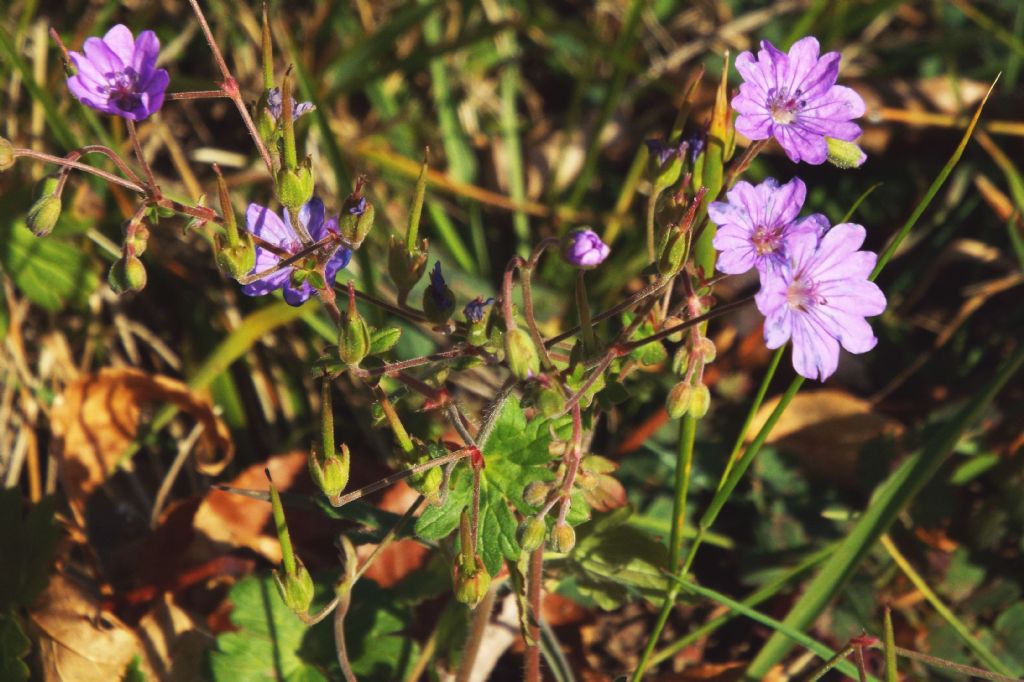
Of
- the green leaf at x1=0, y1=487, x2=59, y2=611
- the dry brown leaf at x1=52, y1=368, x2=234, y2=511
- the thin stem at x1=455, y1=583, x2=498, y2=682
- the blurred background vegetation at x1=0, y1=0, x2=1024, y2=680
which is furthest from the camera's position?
the dry brown leaf at x1=52, y1=368, x2=234, y2=511

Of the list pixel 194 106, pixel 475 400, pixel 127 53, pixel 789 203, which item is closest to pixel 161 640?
pixel 475 400

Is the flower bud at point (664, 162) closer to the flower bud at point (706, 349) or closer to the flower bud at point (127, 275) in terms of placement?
the flower bud at point (706, 349)

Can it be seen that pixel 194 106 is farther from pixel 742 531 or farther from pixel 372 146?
pixel 742 531

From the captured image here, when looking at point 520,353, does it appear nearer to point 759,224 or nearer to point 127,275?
point 759,224

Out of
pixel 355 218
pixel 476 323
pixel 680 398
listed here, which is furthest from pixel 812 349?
pixel 355 218

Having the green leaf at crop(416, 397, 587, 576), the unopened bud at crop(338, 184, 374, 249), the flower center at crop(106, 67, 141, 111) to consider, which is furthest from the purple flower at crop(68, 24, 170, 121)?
the green leaf at crop(416, 397, 587, 576)

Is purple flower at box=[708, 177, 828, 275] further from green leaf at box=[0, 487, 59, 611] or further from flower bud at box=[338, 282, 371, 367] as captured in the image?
green leaf at box=[0, 487, 59, 611]

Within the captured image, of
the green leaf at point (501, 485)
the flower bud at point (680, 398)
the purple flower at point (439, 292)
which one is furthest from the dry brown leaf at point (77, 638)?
the flower bud at point (680, 398)
